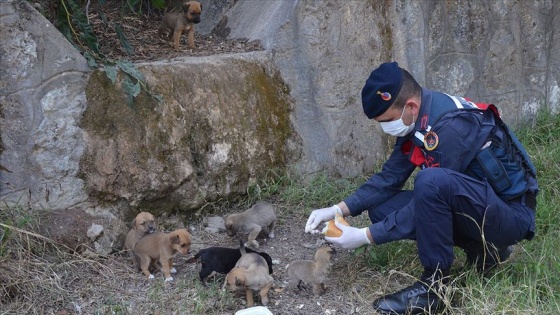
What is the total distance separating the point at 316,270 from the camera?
182 inches

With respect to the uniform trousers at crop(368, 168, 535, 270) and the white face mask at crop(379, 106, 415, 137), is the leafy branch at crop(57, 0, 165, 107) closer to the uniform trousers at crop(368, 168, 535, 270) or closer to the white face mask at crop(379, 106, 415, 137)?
the white face mask at crop(379, 106, 415, 137)

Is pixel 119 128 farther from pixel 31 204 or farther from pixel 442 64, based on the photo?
pixel 442 64

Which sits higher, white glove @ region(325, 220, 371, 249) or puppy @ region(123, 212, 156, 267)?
white glove @ region(325, 220, 371, 249)

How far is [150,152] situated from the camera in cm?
536

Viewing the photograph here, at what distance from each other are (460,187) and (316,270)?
0.96 meters

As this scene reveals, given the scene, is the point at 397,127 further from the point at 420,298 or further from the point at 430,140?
the point at 420,298

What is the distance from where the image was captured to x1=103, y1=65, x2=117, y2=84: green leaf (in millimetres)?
5129

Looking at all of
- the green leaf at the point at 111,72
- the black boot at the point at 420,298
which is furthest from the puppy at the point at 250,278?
the green leaf at the point at 111,72

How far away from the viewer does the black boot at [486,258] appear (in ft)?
15.1

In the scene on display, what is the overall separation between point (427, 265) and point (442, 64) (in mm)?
3173

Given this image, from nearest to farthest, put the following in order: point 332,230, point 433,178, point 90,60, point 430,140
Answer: point 433,178 < point 430,140 < point 332,230 < point 90,60

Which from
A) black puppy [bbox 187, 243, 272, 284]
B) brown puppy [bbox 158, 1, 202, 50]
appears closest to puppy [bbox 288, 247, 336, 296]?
black puppy [bbox 187, 243, 272, 284]

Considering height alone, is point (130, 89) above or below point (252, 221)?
above

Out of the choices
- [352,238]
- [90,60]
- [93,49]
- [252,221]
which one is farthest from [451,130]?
[93,49]
